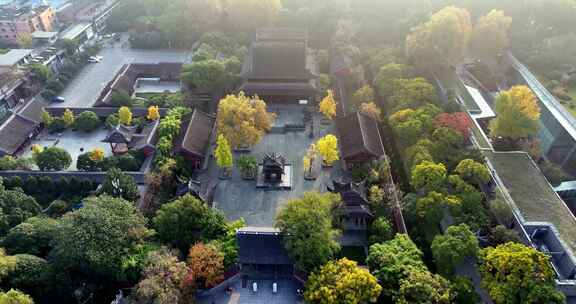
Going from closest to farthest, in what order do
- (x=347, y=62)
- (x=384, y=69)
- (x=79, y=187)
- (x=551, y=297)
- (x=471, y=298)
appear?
(x=551, y=297)
(x=471, y=298)
(x=79, y=187)
(x=384, y=69)
(x=347, y=62)

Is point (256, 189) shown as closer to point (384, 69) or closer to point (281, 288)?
point (281, 288)

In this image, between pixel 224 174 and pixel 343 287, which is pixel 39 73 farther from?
pixel 343 287

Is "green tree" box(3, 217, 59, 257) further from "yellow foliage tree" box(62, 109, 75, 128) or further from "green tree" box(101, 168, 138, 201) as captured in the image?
"yellow foliage tree" box(62, 109, 75, 128)

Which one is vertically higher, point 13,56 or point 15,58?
point 13,56

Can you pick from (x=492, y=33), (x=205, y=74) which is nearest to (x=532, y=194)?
(x=492, y=33)

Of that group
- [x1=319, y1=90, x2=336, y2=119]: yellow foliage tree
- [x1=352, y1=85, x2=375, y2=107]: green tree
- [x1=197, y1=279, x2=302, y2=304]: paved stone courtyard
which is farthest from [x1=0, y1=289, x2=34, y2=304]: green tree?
[x1=352, y1=85, x2=375, y2=107]: green tree

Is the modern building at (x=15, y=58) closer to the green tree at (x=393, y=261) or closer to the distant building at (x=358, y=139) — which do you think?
the distant building at (x=358, y=139)

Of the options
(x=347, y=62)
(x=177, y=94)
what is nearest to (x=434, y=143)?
(x=347, y=62)
